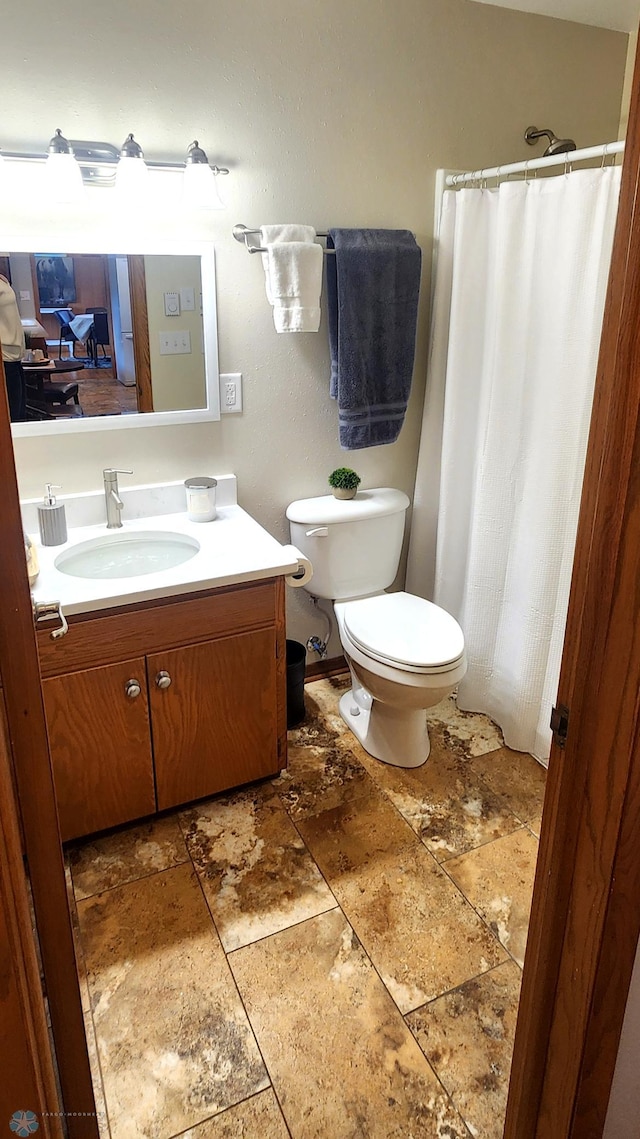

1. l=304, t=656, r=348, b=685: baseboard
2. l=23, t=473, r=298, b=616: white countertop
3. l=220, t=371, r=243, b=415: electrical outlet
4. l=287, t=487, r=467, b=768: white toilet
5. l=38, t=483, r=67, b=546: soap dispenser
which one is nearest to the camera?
l=23, t=473, r=298, b=616: white countertop

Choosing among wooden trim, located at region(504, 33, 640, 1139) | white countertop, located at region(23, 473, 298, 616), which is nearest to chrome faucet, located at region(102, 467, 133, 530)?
white countertop, located at region(23, 473, 298, 616)

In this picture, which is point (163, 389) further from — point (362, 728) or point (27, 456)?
point (362, 728)

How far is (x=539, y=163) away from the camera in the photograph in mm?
2070

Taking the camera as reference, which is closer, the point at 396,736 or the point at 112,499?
the point at 112,499

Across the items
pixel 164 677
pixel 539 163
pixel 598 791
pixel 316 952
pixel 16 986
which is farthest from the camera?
pixel 539 163

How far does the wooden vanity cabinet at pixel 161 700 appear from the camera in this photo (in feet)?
6.12

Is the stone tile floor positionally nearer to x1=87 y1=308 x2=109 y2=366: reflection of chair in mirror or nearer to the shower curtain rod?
x1=87 y1=308 x2=109 y2=366: reflection of chair in mirror

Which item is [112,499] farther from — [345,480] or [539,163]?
[539,163]

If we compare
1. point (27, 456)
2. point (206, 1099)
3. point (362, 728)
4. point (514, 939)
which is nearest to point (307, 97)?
point (27, 456)

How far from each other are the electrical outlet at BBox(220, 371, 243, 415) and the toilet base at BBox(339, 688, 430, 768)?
40.5 inches

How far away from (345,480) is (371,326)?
1.61 ft

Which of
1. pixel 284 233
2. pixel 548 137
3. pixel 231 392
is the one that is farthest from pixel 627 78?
pixel 231 392

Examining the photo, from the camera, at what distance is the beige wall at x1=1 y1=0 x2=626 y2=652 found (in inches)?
75.2

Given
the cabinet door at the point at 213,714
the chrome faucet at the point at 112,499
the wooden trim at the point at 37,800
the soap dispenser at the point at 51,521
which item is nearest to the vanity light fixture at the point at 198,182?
the chrome faucet at the point at 112,499
